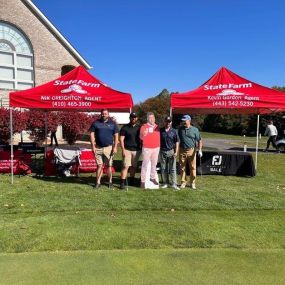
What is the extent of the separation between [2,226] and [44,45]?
81.2 feet

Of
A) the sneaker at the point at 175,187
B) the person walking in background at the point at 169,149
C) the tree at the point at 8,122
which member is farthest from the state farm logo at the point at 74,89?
the tree at the point at 8,122

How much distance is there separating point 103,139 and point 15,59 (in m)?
20.9

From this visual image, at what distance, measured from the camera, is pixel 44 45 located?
29250mm

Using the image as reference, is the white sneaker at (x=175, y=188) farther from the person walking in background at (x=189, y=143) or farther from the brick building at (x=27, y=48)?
the brick building at (x=27, y=48)

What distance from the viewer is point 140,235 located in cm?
610

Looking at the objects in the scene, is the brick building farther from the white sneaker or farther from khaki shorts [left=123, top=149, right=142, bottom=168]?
the white sneaker

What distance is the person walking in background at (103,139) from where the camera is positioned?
31.1 ft

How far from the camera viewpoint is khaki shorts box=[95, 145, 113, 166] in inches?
376

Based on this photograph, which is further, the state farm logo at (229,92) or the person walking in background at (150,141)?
the state farm logo at (229,92)

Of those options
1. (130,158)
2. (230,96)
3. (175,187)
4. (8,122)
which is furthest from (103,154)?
(8,122)

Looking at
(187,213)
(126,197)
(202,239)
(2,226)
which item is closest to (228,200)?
(187,213)

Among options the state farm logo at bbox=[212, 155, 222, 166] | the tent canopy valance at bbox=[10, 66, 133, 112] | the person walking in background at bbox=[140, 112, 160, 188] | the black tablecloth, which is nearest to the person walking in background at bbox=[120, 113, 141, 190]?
the person walking in background at bbox=[140, 112, 160, 188]

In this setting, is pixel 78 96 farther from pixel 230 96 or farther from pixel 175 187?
pixel 230 96

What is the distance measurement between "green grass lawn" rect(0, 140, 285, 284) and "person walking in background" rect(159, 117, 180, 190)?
541mm
